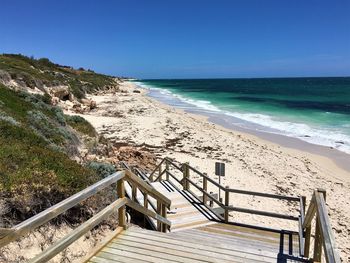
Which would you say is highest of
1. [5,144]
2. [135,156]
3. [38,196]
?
[5,144]

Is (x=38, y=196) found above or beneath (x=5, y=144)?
beneath

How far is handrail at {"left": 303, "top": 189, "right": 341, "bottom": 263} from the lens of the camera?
268cm

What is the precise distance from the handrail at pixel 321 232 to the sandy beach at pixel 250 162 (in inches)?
163

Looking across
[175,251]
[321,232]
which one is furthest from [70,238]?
[321,232]

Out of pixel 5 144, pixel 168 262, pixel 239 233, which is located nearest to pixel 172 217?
pixel 239 233

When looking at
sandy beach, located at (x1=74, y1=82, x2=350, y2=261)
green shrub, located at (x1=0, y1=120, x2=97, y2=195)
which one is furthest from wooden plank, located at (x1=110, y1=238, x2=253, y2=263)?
sandy beach, located at (x1=74, y1=82, x2=350, y2=261)

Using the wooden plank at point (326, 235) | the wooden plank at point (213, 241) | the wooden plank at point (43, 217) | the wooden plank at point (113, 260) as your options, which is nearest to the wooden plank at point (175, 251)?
the wooden plank at point (213, 241)

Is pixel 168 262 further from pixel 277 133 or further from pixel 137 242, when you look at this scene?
pixel 277 133

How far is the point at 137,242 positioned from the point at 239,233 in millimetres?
2534

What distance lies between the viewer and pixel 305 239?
5.00 metres

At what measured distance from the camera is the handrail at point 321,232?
2.68m

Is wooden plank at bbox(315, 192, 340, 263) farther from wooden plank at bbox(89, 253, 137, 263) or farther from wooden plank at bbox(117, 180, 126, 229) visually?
wooden plank at bbox(117, 180, 126, 229)

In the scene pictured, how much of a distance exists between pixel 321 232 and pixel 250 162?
12.7m

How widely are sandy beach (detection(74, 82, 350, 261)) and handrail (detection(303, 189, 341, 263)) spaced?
413cm
